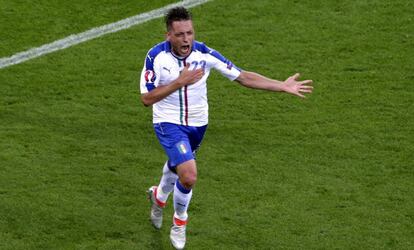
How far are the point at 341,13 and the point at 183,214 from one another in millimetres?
5391

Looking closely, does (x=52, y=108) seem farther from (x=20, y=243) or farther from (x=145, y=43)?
(x=20, y=243)

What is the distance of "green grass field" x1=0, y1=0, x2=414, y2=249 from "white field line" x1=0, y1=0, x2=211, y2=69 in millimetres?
116

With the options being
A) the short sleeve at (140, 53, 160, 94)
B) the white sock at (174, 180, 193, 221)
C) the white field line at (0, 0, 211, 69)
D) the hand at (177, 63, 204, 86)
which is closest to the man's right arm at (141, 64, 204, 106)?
the hand at (177, 63, 204, 86)

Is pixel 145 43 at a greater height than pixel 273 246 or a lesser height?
greater

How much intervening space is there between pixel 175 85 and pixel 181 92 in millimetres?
503

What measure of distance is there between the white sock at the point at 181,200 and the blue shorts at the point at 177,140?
20 cm

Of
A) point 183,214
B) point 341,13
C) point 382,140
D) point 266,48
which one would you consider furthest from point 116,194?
point 341,13

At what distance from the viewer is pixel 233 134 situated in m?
11.3

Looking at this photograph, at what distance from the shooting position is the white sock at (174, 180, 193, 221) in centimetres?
920

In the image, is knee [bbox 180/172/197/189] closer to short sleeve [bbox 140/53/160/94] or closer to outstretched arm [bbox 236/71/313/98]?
short sleeve [bbox 140/53/160/94]

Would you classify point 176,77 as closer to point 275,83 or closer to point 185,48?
point 185,48

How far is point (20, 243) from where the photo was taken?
919 cm

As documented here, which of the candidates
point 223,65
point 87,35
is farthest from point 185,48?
point 87,35

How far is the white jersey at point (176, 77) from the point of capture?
909 centimetres
